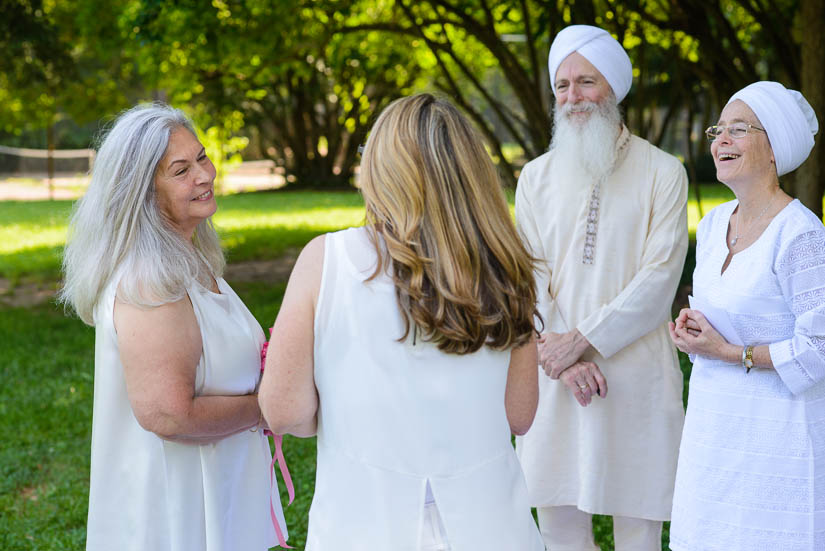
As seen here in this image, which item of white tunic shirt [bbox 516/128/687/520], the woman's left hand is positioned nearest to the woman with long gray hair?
the woman's left hand

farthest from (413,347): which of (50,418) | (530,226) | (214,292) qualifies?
(50,418)

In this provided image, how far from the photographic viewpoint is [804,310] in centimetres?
283

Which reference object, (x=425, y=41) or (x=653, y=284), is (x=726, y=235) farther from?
(x=425, y=41)

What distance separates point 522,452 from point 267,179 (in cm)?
3291

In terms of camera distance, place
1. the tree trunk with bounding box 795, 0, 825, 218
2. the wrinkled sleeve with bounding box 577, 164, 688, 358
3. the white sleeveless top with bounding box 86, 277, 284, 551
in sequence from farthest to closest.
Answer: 1. the tree trunk with bounding box 795, 0, 825, 218
2. the wrinkled sleeve with bounding box 577, 164, 688, 358
3. the white sleeveless top with bounding box 86, 277, 284, 551

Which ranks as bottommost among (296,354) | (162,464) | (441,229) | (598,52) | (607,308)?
(162,464)

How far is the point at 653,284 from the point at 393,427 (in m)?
1.77

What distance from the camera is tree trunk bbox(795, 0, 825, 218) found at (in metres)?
8.34

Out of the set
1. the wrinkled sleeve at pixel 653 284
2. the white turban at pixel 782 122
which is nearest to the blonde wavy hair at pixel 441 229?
the white turban at pixel 782 122

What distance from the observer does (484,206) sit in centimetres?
221

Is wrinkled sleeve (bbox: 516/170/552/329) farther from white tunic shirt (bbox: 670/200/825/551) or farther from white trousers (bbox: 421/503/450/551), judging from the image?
white trousers (bbox: 421/503/450/551)

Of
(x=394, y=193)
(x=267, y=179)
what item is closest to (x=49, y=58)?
(x=394, y=193)

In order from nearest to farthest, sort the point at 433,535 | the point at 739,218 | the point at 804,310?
the point at 433,535
the point at 804,310
the point at 739,218

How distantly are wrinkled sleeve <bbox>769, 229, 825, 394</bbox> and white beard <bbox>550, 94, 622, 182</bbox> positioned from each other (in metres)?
1.08
